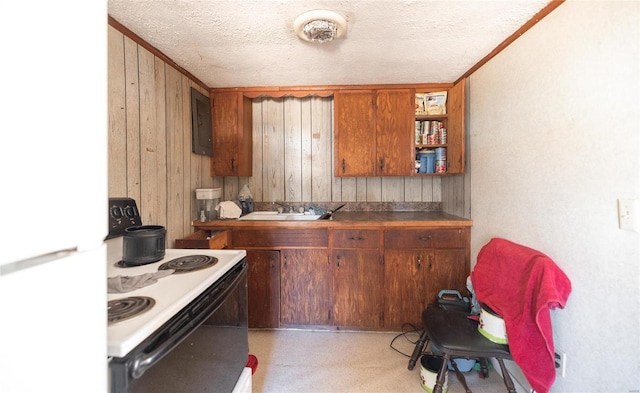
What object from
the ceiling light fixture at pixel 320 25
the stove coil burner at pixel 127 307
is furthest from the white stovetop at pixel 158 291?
the ceiling light fixture at pixel 320 25

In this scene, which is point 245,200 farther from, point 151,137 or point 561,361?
point 561,361

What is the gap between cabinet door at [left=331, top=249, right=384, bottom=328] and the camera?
78.6 inches

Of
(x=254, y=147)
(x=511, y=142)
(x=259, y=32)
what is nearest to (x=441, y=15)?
(x=511, y=142)

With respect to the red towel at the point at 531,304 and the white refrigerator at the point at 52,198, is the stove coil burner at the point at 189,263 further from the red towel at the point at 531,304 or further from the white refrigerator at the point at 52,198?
the red towel at the point at 531,304

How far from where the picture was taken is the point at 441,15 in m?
1.30

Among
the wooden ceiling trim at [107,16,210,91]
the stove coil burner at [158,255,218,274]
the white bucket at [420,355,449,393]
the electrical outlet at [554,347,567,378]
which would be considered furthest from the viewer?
the white bucket at [420,355,449,393]

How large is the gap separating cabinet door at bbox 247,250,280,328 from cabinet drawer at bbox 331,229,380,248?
1.64 feet

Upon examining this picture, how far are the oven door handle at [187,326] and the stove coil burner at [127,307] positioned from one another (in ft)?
0.34

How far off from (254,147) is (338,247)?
139 cm

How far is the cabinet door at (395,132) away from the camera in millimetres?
2229

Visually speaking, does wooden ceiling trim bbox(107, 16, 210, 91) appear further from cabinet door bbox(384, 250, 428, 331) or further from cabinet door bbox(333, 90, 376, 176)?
cabinet door bbox(384, 250, 428, 331)

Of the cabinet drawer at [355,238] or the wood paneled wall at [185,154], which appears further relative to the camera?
the cabinet drawer at [355,238]

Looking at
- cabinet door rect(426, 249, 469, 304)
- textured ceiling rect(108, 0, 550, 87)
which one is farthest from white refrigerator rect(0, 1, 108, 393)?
cabinet door rect(426, 249, 469, 304)

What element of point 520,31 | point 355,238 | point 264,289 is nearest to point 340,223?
point 355,238
